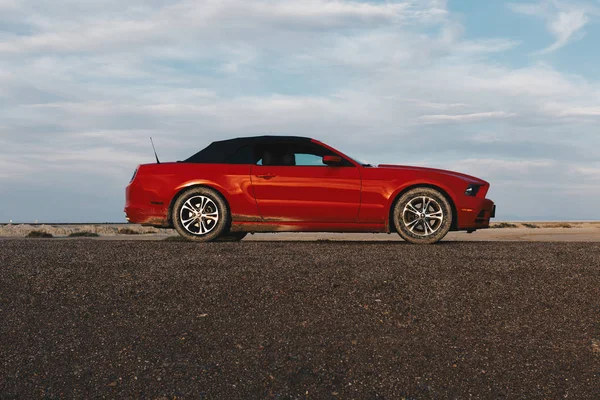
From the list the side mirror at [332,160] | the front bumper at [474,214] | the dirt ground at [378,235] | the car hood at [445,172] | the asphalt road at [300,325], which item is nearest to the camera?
the asphalt road at [300,325]

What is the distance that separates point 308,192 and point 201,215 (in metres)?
1.67

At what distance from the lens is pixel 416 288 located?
5.84 metres

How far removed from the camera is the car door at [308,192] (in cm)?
866

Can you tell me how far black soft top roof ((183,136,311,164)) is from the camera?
9125 millimetres

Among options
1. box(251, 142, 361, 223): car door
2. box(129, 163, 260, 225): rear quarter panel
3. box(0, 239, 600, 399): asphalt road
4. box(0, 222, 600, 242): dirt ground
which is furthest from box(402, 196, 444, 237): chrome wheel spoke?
box(0, 222, 600, 242): dirt ground

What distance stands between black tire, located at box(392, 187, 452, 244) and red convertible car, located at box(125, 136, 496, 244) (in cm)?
1

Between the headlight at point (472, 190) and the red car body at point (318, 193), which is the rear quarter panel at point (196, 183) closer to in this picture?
the red car body at point (318, 193)

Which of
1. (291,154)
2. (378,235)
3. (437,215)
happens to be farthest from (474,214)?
(378,235)

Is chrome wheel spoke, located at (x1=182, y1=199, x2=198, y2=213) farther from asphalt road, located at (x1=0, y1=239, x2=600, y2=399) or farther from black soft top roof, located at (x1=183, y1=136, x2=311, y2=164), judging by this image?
asphalt road, located at (x1=0, y1=239, x2=600, y2=399)

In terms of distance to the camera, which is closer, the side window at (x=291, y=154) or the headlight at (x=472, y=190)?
the headlight at (x=472, y=190)

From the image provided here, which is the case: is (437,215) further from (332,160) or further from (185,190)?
(185,190)

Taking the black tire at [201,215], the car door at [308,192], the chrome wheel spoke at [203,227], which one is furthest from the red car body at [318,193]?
the chrome wheel spoke at [203,227]

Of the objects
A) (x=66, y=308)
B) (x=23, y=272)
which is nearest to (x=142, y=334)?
(x=66, y=308)

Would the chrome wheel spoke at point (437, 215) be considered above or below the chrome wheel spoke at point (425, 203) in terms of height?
below
